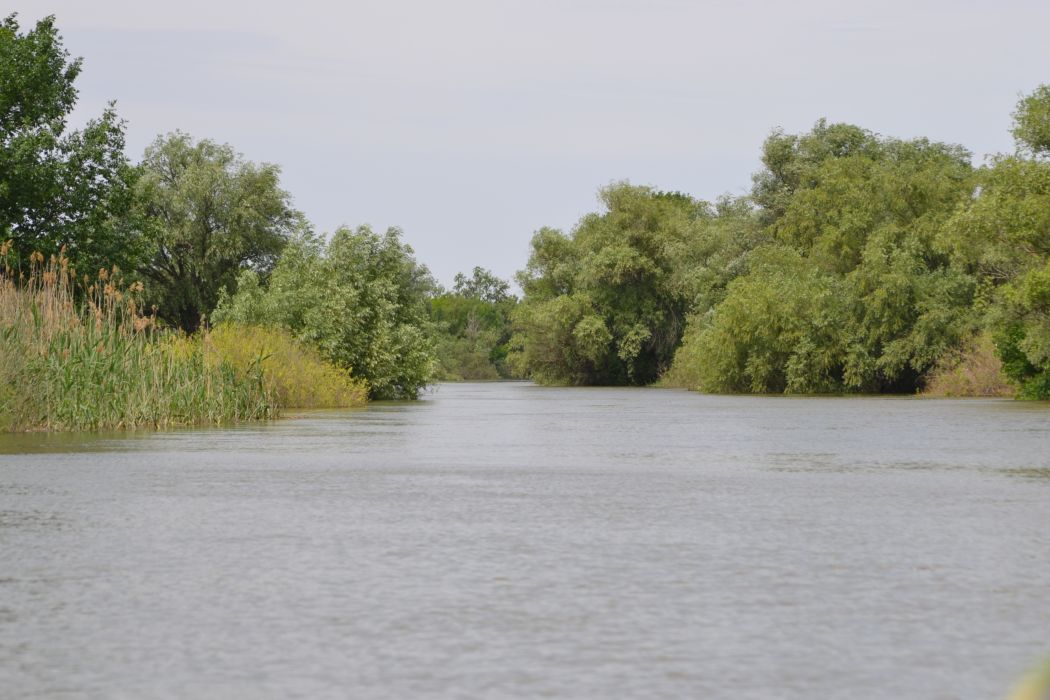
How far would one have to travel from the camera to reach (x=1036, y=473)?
14859 mm

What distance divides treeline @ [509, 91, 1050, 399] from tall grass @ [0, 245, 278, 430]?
81.8 ft

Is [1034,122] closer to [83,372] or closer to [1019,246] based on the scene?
[1019,246]

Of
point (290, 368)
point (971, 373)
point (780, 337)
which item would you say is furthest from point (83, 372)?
point (780, 337)

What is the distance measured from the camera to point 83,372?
22.8 meters

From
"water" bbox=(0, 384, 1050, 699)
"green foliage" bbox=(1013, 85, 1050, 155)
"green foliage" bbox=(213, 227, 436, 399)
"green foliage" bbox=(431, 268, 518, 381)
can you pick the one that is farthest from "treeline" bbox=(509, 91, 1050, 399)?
"green foliage" bbox=(431, 268, 518, 381)

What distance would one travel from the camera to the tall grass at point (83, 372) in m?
22.1

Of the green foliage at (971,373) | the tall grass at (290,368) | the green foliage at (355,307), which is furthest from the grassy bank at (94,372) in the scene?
the green foliage at (971,373)

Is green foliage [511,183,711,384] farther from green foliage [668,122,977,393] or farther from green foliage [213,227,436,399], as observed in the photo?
green foliage [213,227,436,399]

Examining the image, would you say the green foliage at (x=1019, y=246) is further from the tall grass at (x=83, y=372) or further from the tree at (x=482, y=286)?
the tree at (x=482, y=286)

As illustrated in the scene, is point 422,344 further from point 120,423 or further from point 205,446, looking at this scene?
point 205,446

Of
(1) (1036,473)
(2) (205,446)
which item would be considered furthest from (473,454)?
(1) (1036,473)

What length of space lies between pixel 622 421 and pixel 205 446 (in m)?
12.1

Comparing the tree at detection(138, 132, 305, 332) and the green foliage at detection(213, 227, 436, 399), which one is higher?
the tree at detection(138, 132, 305, 332)

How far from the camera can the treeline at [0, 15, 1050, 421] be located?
148 feet
